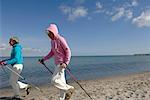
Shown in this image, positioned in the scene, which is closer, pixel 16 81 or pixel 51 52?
pixel 51 52

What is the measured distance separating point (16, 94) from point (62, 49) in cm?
305

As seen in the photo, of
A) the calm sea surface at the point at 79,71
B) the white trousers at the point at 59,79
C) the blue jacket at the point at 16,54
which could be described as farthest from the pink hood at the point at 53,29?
the calm sea surface at the point at 79,71

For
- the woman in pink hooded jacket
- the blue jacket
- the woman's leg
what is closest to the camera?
the woman in pink hooded jacket

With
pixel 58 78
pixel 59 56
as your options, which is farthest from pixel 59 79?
pixel 59 56

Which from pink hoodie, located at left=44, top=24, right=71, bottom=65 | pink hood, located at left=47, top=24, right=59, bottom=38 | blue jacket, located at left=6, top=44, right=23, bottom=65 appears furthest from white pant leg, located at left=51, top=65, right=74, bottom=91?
blue jacket, located at left=6, top=44, right=23, bottom=65

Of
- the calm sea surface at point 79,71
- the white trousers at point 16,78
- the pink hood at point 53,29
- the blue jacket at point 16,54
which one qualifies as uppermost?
the pink hood at point 53,29

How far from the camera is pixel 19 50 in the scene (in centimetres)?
914

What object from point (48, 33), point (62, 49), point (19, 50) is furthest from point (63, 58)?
point (19, 50)

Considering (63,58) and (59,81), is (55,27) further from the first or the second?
(59,81)

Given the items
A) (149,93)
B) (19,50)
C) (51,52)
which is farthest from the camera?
(149,93)

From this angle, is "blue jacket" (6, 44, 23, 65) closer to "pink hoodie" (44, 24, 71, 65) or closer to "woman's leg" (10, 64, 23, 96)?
"woman's leg" (10, 64, 23, 96)

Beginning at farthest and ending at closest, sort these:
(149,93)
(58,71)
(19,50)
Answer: (149,93)
(19,50)
(58,71)

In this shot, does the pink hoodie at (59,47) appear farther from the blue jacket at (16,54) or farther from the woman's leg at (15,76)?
the woman's leg at (15,76)

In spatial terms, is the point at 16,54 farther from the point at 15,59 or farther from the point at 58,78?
the point at 58,78
